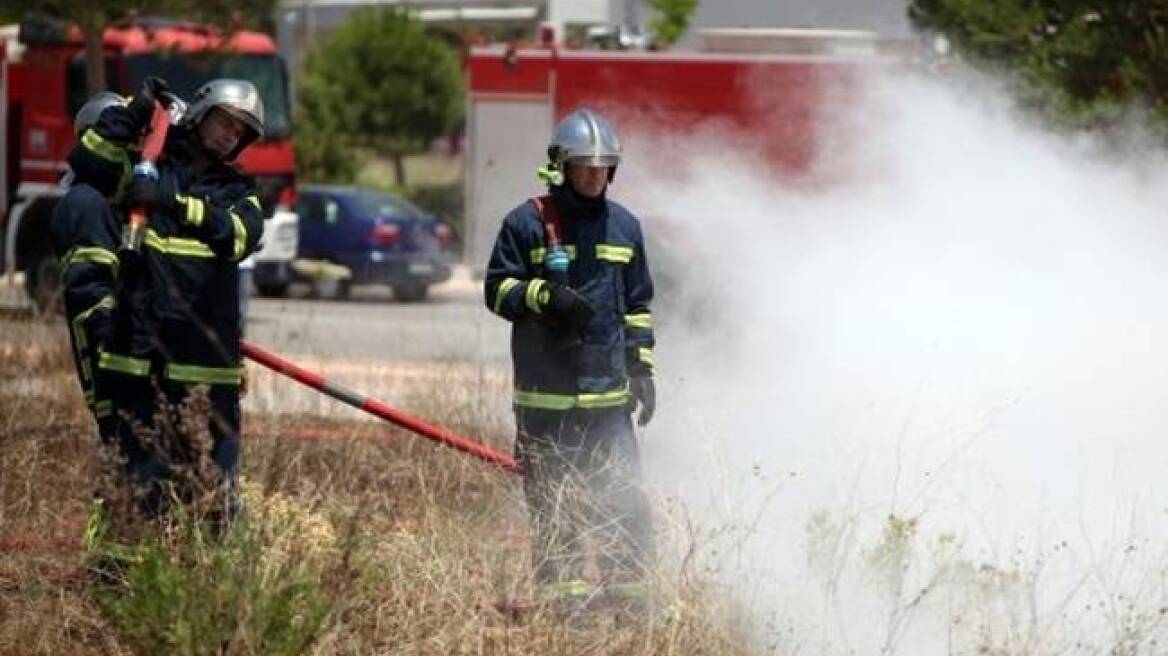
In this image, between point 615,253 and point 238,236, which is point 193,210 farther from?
point 615,253

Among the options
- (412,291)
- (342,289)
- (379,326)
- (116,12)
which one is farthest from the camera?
(342,289)

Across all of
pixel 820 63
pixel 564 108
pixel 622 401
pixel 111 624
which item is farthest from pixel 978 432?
pixel 564 108

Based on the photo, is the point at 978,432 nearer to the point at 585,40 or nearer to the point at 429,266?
the point at 585,40

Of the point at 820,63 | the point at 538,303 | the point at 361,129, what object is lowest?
the point at 361,129

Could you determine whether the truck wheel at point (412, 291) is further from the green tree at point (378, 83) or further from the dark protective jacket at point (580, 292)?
the dark protective jacket at point (580, 292)

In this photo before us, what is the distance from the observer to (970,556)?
7.71 meters

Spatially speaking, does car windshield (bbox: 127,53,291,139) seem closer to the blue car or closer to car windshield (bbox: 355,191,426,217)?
the blue car

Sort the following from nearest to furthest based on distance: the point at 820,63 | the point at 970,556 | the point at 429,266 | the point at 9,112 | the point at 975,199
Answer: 1. the point at 970,556
2. the point at 975,199
3. the point at 820,63
4. the point at 9,112
5. the point at 429,266

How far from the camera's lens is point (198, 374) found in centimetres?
760

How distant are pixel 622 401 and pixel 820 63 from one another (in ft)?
41.7

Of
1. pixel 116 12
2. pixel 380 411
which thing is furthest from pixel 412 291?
pixel 380 411

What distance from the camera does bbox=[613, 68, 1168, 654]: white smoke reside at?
291 inches

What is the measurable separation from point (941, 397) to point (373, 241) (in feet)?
68.3

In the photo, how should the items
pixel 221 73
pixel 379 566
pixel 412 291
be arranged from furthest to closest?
1. pixel 412 291
2. pixel 221 73
3. pixel 379 566
